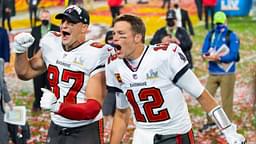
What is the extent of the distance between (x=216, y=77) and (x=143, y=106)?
503 centimetres

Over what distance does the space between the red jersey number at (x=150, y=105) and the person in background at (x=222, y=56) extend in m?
4.79

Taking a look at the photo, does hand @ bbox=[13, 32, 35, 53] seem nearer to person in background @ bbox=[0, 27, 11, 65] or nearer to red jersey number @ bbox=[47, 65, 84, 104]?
red jersey number @ bbox=[47, 65, 84, 104]

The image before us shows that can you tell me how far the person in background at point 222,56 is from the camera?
10.6m

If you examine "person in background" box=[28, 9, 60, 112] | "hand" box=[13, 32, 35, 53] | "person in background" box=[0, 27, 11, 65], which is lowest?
"person in background" box=[28, 9, 60, 112]

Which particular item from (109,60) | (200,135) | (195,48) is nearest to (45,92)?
(109,60)

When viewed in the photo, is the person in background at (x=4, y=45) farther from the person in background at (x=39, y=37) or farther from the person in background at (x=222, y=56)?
the person in background at (x=222, y=56)

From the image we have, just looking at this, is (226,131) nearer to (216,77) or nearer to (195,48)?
(216,77)

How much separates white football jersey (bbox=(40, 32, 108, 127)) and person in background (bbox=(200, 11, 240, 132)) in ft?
15.0

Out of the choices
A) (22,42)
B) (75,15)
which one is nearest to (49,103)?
(22,42)

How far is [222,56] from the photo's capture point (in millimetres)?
10562

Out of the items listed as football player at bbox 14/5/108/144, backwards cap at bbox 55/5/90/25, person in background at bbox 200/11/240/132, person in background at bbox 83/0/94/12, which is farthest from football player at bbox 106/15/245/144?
person in background at bbox 83/0/94/12

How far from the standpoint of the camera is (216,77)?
422 inches

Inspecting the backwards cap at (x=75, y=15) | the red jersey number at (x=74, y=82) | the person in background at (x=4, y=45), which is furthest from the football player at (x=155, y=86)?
the person in background at (x=4, y=45)

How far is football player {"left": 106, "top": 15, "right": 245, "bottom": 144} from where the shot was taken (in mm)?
5781
